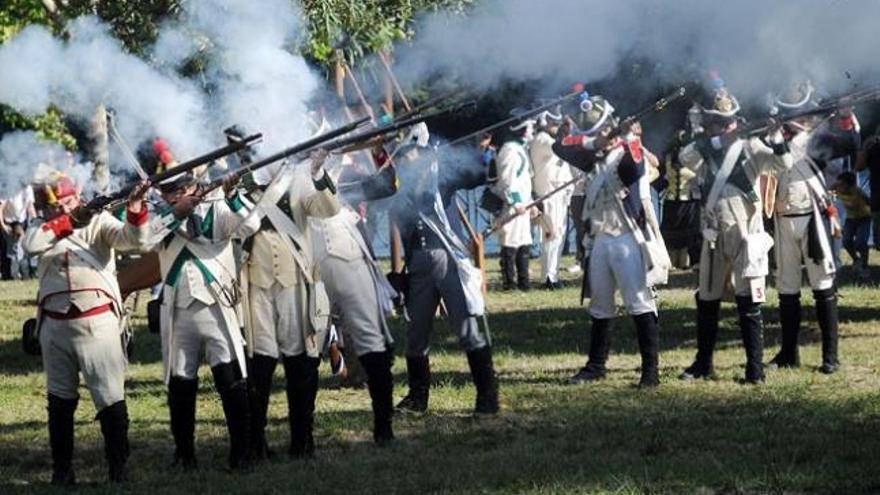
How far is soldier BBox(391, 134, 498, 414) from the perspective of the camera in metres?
11.3

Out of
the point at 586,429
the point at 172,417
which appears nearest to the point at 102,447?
the point at 172,417

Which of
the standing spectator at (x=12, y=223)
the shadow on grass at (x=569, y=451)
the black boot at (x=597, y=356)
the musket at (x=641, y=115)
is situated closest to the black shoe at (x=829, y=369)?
the shadow on grass at (x=569, y=451)

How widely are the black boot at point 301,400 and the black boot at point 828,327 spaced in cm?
463

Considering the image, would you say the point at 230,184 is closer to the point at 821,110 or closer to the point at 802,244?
the point at 821,110

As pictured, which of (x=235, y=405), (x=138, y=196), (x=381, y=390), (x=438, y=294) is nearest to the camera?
(x=138, y=196)

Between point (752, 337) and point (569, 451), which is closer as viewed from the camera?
point (569, 451)

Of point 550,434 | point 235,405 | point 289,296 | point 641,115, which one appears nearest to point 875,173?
point 641,115

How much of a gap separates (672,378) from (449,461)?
3617 mm

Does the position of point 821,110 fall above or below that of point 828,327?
above

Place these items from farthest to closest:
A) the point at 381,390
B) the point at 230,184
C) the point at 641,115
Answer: the point at 641,115 < the point at 381,390 < the point at 230,184

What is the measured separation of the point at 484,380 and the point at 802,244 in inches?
126

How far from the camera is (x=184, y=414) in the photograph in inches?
386

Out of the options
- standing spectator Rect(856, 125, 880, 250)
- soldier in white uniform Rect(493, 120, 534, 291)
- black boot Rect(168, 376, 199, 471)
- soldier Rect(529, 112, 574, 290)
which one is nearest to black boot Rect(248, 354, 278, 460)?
black boot Rect(168, 376, 199, 471)

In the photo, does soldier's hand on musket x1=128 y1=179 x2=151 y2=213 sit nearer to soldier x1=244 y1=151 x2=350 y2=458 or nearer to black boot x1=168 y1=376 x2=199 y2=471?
soldier x1=244 y1=151 x2=350 y2=458
